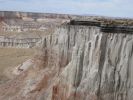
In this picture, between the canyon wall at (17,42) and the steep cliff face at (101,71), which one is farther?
the canyon wall at (17,42)

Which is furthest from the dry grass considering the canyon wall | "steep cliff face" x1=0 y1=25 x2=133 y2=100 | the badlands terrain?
"steep cliff face" x1=0 y1=25 x2=133 y2=100

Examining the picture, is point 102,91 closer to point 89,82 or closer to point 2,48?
point 89,82

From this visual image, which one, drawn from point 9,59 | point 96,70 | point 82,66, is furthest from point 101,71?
point 9,59

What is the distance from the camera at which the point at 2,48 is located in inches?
3538

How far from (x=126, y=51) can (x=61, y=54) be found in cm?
1025

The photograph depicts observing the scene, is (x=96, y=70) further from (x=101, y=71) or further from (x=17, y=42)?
(x=17, y=42)

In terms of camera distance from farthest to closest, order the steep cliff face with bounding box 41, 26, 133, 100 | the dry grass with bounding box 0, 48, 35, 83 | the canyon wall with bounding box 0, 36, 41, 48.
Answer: the canyon wall with bounding box 0, 36, 41, 48 → the dry grass with bounding box 0, 48, 35, 83 → the steep cliff face with bounding box 41, 26, 133, 100

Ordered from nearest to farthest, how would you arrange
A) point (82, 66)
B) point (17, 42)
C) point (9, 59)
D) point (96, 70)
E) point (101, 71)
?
point (101, 71)
point (96, 70)
point (82, 66)
point (9, 59)
point (17, 42)

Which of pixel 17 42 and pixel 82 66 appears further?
pixel 17 42

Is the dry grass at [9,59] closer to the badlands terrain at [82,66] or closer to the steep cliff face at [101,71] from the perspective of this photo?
the badlands terrain at [82,66]

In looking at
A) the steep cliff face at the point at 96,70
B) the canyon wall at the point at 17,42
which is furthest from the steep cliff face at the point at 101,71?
the canyon wall at the point at 17,42

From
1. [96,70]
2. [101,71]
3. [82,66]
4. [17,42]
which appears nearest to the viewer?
[101,71]

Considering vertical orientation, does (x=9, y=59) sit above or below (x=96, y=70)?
below

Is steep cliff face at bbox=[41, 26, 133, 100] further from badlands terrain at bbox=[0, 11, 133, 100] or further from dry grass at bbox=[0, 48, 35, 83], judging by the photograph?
dry grass at bbox=[0, 48, 35, 83]
